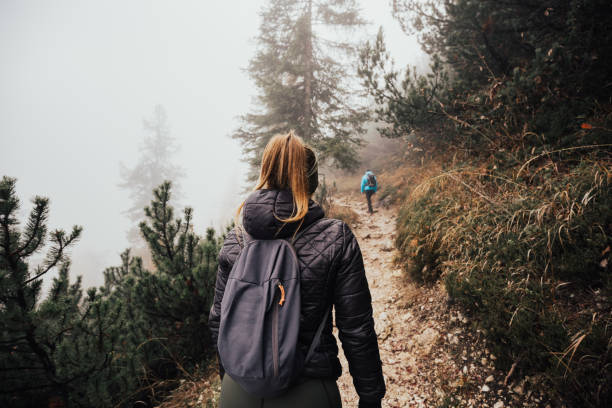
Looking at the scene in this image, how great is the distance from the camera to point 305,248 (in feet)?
4.41

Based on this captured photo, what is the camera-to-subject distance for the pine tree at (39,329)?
6.61 feet

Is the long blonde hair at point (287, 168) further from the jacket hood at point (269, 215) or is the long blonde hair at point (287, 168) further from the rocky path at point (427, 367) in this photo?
the rocky path at point (427, 367)

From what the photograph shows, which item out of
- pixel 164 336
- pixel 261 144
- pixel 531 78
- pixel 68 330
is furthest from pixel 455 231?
pixel 261 144

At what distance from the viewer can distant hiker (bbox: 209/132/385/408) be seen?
1.14m

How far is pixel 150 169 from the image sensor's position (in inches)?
1196

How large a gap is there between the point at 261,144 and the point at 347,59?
5869 millimetres

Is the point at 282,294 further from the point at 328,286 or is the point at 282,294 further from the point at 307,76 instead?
the point at 307,76

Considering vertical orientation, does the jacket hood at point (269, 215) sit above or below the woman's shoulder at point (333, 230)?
above

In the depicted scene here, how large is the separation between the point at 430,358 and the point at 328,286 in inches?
98.7

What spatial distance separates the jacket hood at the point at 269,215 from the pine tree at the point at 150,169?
1271 inches

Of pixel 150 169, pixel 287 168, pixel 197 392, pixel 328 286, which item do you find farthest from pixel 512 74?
pixel 150 169

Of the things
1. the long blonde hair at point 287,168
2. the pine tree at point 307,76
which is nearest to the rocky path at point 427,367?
the long blonde hair at point 287,168

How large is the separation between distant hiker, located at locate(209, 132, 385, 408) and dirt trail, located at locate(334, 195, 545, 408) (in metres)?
1.71

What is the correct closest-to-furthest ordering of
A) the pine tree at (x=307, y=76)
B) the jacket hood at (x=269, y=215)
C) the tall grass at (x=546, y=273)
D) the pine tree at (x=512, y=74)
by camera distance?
1. the jacket hood at (x=269, y=215)
2. the tall grass at (x=546, y=273)
3. the pine tree at (x=512, y=74)
4. the pine tree at (x=307, y=76)
